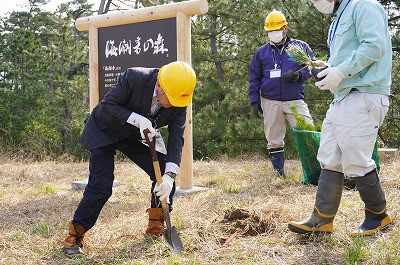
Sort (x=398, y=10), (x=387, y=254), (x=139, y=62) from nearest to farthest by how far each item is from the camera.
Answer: (x=387, y=254)
(x=139, y=62)
(x=398, y=10)

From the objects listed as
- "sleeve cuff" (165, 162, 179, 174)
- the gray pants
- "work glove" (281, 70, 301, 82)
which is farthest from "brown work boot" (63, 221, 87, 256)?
"work glove" (281, 70, 301, 82)

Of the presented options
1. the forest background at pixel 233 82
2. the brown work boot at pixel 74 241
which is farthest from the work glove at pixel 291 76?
the forest background at pixel 233 82

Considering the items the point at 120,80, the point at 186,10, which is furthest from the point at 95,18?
the point at 120,80

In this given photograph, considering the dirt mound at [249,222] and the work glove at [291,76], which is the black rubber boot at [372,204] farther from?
the work glove at [291,76]

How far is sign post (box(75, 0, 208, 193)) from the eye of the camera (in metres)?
5.52

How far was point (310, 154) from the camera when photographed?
5.17 meters

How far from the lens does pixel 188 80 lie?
3.37m

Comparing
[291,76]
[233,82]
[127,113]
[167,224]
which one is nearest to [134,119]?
[127,113]

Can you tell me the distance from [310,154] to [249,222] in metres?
1.74

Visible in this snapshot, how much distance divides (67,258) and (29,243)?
1.80 ft

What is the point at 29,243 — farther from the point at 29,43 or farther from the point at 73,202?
the point at 29,43

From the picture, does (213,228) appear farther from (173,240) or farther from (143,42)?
(143,42)

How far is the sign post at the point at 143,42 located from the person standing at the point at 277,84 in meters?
0.87

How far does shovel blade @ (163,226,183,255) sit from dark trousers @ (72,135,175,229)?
1.22 feet
